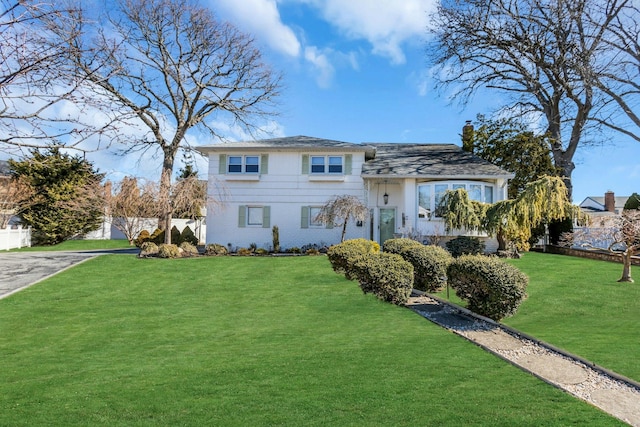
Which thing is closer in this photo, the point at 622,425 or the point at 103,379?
the point at 622,425

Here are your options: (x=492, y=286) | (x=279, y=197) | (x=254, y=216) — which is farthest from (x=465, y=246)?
(x=254, y=216)

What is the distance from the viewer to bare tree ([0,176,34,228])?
2747 centimetres

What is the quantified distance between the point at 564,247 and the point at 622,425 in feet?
69.1

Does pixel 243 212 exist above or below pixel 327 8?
below

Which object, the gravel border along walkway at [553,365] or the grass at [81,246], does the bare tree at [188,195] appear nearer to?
the grass at [81,246]

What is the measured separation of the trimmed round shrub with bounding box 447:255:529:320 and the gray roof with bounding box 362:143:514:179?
41.9 ft

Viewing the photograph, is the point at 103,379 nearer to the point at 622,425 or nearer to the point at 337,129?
the point at 622,425

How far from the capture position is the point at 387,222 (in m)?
22.9

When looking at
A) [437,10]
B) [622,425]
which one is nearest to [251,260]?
[622,425]

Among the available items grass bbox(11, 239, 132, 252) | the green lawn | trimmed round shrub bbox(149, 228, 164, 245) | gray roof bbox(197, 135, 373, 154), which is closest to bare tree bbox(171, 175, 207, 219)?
gray roof bbox(197, 135, 373, 154)

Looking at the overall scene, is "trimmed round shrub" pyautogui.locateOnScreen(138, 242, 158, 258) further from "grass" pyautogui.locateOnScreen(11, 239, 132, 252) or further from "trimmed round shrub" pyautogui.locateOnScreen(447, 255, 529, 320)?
"trimmed round shrub" pyautogui.locateOnScreen(447, 255, 529, 320)

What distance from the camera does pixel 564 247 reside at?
22594mm

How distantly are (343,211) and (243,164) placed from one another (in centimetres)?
691

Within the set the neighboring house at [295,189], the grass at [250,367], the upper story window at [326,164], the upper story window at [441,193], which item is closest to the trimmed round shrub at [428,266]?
the grass at [250,367]
